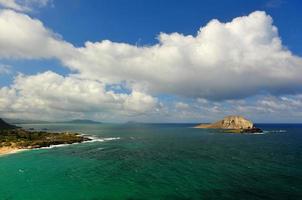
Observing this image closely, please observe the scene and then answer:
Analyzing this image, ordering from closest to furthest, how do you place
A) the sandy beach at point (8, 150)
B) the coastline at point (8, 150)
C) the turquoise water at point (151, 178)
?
the turquoise water at point (151, 178)
the coastline at point (8, 150)
the sandy beach at point (8, 150)

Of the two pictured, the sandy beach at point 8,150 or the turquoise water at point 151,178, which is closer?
the turquoise water at point 151,178

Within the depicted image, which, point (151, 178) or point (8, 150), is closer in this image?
point (151, 178)

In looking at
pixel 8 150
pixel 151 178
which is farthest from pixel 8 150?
pixel 151 178

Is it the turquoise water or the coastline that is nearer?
the turquoise water

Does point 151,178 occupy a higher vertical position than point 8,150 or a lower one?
lower

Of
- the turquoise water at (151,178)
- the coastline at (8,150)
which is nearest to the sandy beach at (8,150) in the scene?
the coastline at (8,150)

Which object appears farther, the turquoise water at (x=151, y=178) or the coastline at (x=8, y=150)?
the coastline at (x=8, y=150)

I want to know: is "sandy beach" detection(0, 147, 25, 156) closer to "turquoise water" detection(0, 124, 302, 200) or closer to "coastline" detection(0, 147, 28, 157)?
"coastline" detection(0, 147, 28, 157)

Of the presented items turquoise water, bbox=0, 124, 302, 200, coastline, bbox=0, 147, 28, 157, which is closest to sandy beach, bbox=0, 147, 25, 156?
coastline, bbox=0, 147, 28, 157

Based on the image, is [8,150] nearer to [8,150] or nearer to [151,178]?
[8,150]

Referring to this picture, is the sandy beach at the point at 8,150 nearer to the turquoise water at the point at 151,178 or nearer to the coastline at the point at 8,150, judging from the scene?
the coastline at the point at 8,150

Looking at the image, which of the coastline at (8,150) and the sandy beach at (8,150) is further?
the sandy beach at (8,150)

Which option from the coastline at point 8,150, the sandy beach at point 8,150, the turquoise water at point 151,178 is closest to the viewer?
the turquoise water at point 151,178
